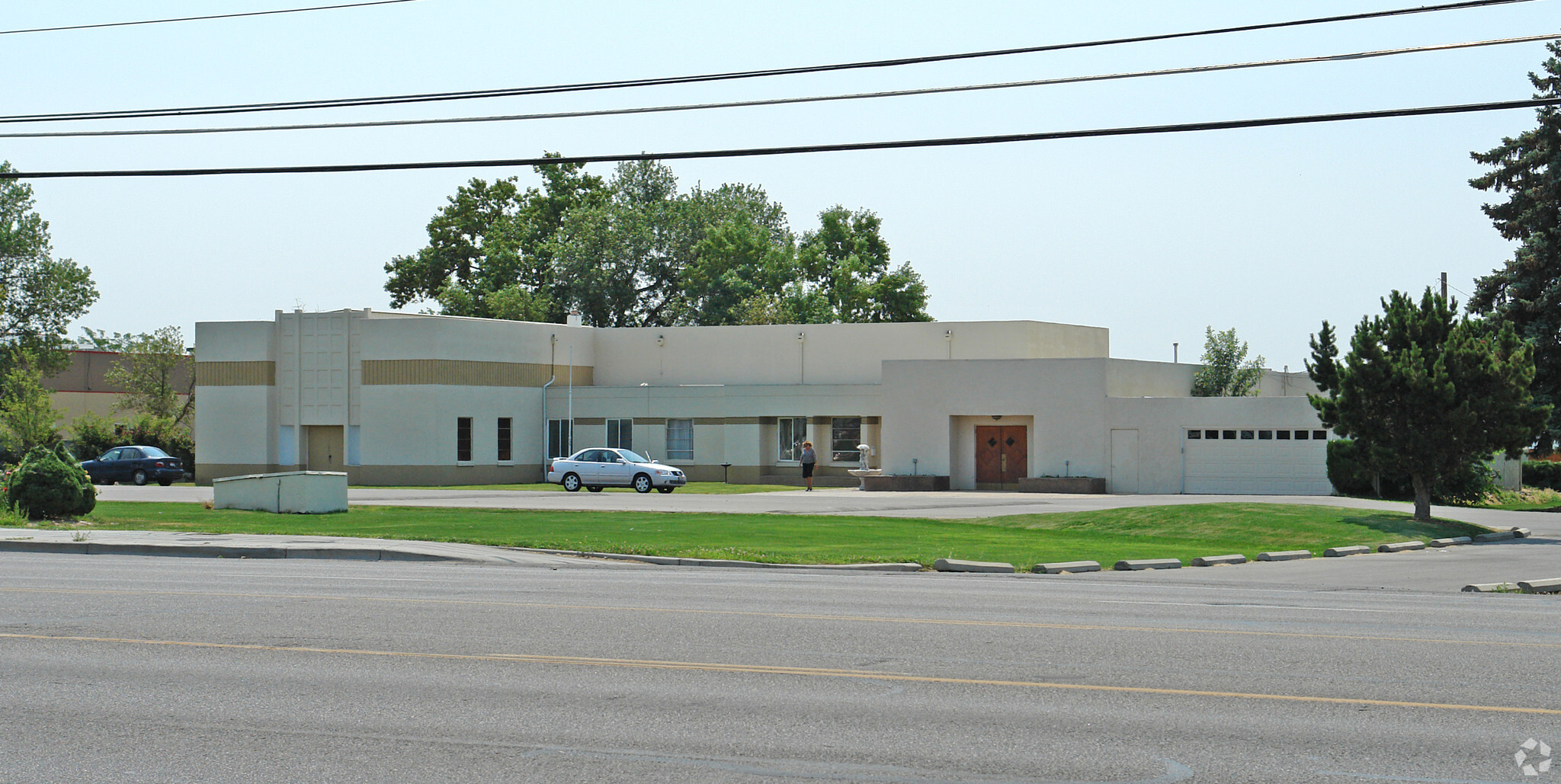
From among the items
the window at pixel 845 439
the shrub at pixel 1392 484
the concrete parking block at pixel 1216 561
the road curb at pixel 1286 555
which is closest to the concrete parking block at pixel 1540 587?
the concrete parking block at pixel 1216 561

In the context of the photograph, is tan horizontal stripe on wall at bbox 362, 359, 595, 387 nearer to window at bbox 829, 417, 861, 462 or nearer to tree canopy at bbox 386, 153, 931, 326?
window at bbox 829, 417, 861, 462

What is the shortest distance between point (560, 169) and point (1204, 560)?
79.5 metres

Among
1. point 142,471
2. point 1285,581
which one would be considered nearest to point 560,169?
point 142,471

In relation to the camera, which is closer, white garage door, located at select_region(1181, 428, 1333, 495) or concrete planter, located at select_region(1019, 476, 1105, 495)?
white garage door, located at select_region(1181, 428, 1333, 495)

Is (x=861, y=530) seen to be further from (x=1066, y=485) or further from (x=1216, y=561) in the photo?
(x=1066, y=485)

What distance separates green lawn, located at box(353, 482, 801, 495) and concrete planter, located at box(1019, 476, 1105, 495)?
26.3ft

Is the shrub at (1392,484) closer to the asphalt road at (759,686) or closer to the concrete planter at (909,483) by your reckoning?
the concrete planter at (909,483)

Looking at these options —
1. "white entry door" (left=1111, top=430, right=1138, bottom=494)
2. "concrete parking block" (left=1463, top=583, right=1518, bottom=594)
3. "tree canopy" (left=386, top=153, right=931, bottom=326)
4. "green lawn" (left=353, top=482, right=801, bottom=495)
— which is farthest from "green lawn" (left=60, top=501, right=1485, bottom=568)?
"tree canopy" (left=386, top=153, right=931, bottom=326)

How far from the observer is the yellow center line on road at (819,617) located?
38.9ft

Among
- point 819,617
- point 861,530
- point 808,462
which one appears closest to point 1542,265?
point 808,462

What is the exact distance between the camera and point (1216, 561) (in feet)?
74.4

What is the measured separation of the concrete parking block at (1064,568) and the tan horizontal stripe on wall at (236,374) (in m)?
40.9

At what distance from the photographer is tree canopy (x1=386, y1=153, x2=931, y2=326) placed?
279 ft

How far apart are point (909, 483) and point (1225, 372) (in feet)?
45.6
